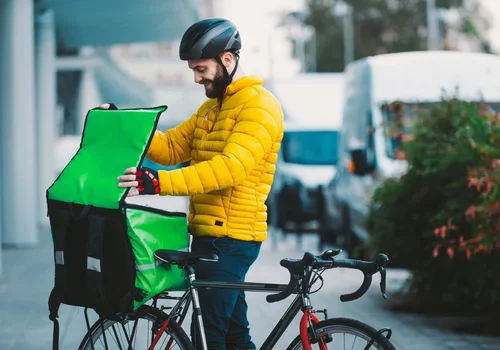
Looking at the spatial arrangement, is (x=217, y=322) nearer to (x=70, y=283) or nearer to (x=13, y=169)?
(x=70, y=283)

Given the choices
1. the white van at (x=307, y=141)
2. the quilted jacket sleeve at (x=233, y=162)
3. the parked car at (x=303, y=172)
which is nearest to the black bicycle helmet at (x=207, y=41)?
the quilted jacket sleeve at (x=233, y=162)

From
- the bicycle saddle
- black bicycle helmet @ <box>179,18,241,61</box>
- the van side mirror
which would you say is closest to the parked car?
the van side mirror

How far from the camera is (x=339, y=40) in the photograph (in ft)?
223

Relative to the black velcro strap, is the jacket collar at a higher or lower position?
higher

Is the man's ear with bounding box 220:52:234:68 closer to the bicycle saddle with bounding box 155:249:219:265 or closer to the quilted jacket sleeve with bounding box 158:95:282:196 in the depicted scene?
the quilted jacket sleeve with bounding box 158:95:282:196

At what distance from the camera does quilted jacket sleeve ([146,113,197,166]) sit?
4812mm

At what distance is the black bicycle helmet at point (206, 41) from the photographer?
4.37 metres

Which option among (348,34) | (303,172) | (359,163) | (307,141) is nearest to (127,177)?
(359,163)

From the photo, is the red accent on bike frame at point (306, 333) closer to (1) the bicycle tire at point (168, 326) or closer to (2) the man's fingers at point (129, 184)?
(1) the bicycle tire at point (168, 326)

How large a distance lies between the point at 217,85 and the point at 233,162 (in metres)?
0.42

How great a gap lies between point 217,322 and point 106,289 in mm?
475

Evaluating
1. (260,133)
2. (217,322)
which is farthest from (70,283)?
(260,133)

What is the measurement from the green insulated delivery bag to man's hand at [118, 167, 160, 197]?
0.04 meters

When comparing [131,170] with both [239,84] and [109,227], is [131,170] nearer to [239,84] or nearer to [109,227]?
[109,227]
